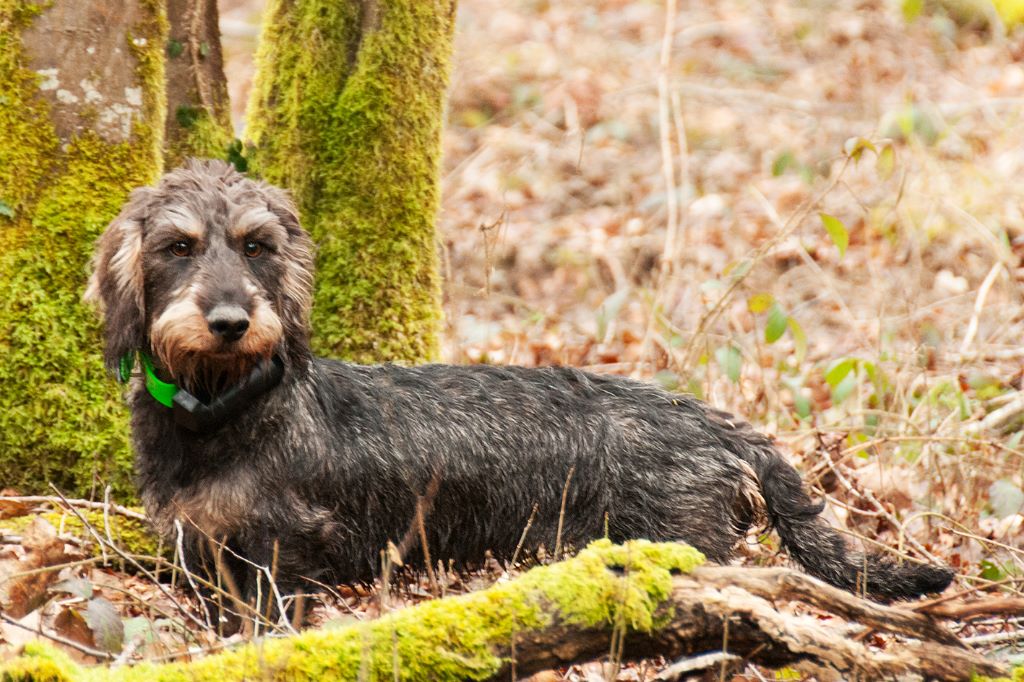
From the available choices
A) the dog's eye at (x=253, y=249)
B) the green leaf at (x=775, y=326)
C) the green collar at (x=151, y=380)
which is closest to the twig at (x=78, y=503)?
the green collar at (x=151, y=380)

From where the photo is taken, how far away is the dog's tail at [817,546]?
173 inches

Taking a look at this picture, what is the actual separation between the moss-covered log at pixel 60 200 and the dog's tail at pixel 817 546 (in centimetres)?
309

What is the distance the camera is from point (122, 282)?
4301 mm

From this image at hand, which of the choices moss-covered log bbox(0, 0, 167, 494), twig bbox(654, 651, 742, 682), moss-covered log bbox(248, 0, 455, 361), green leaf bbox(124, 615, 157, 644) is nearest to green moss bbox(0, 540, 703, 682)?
twig bbox(654, 651, 742, 682)

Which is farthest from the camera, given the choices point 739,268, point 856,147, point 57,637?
point 739,268

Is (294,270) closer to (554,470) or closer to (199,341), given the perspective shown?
(199,341)

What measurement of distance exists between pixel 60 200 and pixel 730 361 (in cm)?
395

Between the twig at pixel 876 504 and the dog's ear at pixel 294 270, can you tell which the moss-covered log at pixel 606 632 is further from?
the twig at pixel 876 504

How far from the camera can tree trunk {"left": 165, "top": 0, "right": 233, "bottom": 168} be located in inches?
234

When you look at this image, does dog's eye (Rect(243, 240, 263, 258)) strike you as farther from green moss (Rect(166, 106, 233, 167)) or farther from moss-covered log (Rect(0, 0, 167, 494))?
green moss (Rect(166, 106, 233, 167))

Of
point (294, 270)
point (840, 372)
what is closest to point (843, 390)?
point (840, 372)

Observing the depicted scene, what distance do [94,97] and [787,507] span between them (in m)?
3.76

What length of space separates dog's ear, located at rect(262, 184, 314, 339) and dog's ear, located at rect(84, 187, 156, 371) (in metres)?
0.51

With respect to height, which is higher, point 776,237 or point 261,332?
point 776,237
